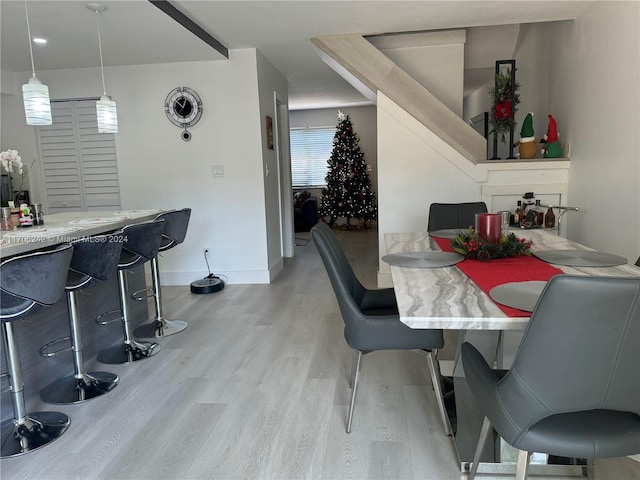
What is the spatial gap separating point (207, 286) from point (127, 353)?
60.1 inches

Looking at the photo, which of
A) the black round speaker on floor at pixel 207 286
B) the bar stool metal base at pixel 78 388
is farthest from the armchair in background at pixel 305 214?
the bar stool metal base at pixel 78 388

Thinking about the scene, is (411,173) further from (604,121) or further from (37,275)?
(37,275)

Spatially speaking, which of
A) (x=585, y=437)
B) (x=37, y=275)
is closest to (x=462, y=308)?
(x=585, y=437)

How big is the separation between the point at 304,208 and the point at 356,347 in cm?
678

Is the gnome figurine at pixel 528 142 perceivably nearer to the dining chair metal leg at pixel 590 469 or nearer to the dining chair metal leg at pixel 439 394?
the dining chair metal leg at pixel 439 394

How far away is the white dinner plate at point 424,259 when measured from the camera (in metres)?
1.98

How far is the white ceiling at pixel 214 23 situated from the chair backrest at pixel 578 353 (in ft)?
9.58

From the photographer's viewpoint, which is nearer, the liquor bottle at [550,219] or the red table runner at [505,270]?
the red table runner at [505,270]

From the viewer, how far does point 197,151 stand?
15.1ft

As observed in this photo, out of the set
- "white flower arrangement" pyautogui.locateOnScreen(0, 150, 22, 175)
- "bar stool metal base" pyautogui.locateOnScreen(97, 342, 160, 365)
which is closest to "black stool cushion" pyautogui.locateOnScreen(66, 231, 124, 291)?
"bar stool metal base" pyautogui.locateOnScreen(97, 342, 160, 365)

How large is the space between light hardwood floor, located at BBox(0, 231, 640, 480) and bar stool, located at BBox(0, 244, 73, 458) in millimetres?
83

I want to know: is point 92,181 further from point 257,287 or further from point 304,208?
point 304,208

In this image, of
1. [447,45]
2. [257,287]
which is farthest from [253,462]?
[447,45]

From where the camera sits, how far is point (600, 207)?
339 centimetres
